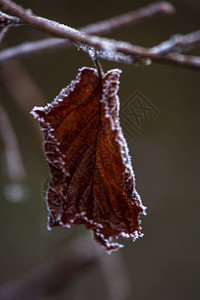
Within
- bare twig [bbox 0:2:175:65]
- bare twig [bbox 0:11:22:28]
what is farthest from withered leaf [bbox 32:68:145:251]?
bare twig [bbox 0:2:175:65]

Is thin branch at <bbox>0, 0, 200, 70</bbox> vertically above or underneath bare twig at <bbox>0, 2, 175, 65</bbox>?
underneath

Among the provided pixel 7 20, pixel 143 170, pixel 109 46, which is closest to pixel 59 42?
pixel 7 20

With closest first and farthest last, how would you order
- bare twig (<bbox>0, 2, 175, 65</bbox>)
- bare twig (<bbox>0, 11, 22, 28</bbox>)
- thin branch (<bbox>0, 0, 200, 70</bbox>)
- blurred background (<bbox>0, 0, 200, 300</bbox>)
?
thin branch (<bbox>0, 0, 200, 70</bbox>), bare twig (<bbox>0, 11, 22, 28</bbox>), bare twig (<bbox>0, 2, 175, 65</bbox>), blurred background (<bbox>0, 0, 200, 300</bbox>)

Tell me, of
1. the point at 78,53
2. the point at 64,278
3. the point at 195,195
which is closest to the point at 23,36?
the point at 78,53

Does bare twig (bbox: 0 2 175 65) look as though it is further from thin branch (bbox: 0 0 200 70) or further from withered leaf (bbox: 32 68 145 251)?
thin branch (bbox: 0 0 200 70)

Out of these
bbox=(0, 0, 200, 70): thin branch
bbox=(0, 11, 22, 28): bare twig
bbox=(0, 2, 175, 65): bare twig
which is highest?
bbox=(0, 2, 175, 65): bare twig

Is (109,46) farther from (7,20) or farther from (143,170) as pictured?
(143,170)

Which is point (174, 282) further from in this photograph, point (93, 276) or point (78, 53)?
point (78, 53)
